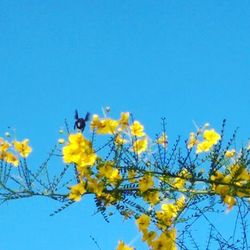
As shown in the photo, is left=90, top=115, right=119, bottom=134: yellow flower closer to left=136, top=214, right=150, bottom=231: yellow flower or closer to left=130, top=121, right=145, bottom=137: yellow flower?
left=130, top=121, right=145, bottom=137: yellow flower

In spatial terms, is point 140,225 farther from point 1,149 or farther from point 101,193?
point 1,149

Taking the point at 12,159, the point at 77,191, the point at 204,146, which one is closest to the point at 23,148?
the point at 12,159

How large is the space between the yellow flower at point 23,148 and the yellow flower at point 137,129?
894mm

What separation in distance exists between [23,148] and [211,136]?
130cm

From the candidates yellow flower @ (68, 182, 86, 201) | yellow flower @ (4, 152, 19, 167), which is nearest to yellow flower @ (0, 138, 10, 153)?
yellow flower @ (4, 152, 19, 167)

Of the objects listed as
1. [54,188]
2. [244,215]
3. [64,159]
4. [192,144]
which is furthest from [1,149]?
[244,215]

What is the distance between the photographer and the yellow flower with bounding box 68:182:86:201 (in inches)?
135

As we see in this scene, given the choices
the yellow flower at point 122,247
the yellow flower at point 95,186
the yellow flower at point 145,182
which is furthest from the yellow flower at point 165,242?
the yellow flower at point 95,186

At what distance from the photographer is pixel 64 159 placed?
3369 millimetres

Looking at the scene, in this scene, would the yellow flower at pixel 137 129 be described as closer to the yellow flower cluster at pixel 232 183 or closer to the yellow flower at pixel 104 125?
the yellow flower at pixel 104 125

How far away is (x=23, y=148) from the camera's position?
13.3 ft

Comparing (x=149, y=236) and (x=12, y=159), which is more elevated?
(x=12, y=159)

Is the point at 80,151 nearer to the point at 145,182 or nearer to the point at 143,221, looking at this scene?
the point at 145,182

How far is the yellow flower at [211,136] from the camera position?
3789 millimetres
